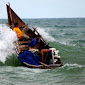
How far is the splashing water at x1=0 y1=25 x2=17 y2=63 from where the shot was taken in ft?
48.2

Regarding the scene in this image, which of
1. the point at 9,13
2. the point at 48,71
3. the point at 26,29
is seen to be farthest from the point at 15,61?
the point at 9,13

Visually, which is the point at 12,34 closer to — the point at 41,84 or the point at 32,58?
the point at 32,58

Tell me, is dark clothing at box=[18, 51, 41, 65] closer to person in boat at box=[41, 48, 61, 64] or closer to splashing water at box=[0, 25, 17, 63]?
person in boat at box=[41, 48, 61, 64]

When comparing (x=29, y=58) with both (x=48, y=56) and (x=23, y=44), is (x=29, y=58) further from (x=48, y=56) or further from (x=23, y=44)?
(x=23, y=44)

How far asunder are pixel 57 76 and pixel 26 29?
Answer: 6586mm

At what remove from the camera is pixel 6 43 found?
1559 centimetres

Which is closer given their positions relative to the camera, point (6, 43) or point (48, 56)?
point (48, 56)

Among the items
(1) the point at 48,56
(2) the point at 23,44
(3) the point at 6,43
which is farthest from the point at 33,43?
(3) the point at 6,43

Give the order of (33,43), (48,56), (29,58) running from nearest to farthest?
(29,58)
(48,56)
(33,43)

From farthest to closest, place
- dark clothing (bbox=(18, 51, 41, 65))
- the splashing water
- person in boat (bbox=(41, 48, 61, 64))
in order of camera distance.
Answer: the splashing water
person in boat (bbox=(41, 48, 61, 64))
dark clothing (bbox=(18, 51, 41, 65))

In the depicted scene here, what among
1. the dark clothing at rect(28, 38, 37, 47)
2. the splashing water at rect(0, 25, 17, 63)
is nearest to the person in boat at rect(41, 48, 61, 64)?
the dark clothing at rect(28, 38, 37, 47)

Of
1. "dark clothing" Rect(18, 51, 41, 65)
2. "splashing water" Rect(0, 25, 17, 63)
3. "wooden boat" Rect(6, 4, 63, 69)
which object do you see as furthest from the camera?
"splashing water" Rect(0, 25, 17, 63)

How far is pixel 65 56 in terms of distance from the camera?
1775cm

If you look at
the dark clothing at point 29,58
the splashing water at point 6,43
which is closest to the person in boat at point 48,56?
the dark clothing at point 29,58
